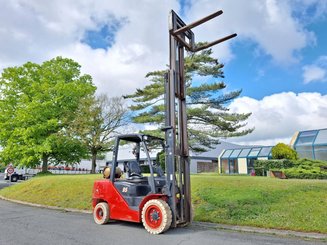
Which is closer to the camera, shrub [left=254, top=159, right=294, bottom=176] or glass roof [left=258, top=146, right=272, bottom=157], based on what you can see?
shrub [left=254, top=159, right=294, bottom=176]

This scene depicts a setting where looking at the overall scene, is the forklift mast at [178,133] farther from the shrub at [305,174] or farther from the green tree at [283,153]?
the green tree at [283,153]

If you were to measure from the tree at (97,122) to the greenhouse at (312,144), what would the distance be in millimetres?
17143

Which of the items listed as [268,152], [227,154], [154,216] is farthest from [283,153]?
[154,216]

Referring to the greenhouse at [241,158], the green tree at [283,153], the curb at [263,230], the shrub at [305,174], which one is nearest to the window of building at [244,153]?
the greenhouse at [241,158]

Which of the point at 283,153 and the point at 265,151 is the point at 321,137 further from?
the point at 283,153

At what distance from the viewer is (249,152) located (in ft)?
101

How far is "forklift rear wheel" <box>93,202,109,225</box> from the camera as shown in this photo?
830 centimetres

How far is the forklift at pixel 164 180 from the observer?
721 centimetres

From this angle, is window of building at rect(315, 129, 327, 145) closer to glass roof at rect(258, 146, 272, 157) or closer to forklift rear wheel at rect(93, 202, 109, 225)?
glass roof at rect(258, 146, 272, 157)

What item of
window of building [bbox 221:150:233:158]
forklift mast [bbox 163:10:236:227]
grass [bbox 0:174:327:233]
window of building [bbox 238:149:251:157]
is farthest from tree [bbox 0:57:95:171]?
forklift mast [bbox 163:10:236:227]

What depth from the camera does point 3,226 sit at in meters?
8.24

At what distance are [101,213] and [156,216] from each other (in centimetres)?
221

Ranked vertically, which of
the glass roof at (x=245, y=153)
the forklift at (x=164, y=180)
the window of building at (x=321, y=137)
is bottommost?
the forklift at (x=164, y=180)

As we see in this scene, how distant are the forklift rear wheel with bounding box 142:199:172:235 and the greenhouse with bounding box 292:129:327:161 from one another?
74.3 feet
